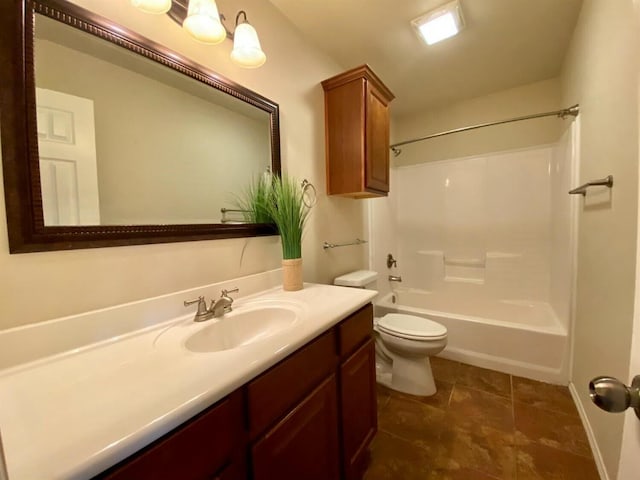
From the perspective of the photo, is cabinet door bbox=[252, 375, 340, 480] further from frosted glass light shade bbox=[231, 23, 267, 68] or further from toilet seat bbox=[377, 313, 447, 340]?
frosted glass light shade bbox=[231, 23, 267, 68]

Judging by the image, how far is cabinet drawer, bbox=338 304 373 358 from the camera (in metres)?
1.05

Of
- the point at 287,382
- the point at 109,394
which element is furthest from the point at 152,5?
the point at 287,382

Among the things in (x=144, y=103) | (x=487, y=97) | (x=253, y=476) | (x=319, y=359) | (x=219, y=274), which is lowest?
(x=253, y=476)

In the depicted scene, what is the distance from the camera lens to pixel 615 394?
404 millimetres

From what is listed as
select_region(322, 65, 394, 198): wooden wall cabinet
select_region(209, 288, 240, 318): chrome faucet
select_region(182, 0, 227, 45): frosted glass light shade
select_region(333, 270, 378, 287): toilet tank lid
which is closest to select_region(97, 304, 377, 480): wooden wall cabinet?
select_region(209, 288, 240, 318): chrome faucet

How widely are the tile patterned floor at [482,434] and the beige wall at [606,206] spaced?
0.50ft

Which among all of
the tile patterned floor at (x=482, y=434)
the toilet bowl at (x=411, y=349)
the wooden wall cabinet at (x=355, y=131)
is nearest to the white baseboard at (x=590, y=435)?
the tile patterned floor at (x=482, y=434)

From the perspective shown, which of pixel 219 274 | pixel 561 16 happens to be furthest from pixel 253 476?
pixel 561 16

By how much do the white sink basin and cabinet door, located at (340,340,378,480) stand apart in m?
0.31

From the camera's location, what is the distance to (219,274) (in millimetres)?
1205

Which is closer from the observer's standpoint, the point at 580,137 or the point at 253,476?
the point at 253,476

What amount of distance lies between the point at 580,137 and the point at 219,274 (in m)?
2.30

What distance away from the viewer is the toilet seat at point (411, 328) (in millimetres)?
1705

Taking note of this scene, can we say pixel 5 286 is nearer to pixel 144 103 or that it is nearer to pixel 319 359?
pixel 144 103
